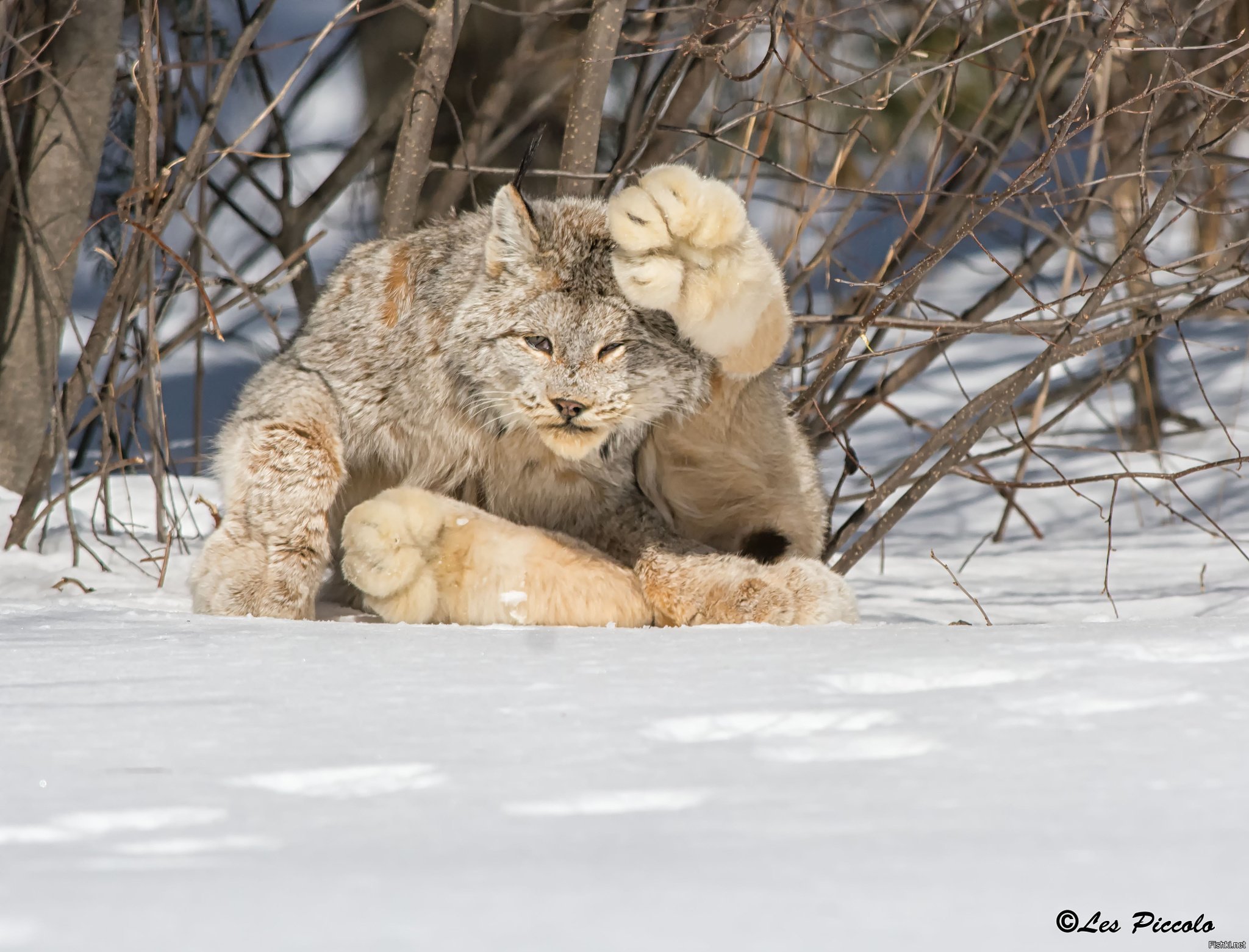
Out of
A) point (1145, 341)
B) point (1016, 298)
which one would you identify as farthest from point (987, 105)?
point (1016, 298)

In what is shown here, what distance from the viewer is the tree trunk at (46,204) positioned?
373cm

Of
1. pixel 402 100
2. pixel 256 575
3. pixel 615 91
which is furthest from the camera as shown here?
pixel 615 91

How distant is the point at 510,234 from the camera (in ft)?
7.84

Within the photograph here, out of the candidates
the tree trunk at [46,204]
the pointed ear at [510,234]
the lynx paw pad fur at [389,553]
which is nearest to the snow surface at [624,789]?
the lynx paw pad fur at [389,553]

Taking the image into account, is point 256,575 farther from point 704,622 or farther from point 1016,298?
point 1016,298

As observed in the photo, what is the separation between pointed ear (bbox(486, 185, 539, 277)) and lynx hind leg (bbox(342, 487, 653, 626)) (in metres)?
0.45

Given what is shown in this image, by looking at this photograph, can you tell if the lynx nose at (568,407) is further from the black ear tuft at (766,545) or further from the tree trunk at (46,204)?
the tree trunk at (46,204)

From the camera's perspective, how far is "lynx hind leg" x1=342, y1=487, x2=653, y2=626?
230cm

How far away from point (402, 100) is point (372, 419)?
89.0 inches

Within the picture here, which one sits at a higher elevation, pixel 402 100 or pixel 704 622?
pixel 402 100

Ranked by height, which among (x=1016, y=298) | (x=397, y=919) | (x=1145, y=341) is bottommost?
(x=397, y=919)

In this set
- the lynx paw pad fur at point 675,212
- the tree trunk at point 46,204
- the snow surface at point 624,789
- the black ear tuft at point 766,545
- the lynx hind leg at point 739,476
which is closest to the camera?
the snow surface at point 624,789

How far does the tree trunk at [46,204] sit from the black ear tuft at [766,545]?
2.11 meters

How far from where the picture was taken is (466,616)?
236 centimetres
